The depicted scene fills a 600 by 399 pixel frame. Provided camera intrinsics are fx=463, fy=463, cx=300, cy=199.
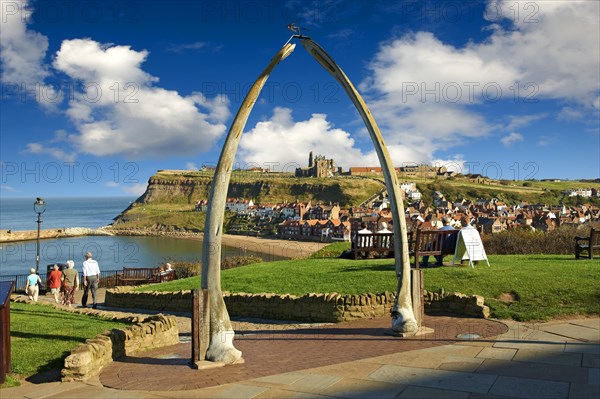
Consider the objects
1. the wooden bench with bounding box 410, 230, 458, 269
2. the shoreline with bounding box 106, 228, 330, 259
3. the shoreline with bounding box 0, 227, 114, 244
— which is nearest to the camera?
the wooden bench with bounding box 410, 230, 458, 269

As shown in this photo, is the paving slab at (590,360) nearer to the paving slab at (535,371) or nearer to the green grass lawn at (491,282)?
the paving slab at (535,371)

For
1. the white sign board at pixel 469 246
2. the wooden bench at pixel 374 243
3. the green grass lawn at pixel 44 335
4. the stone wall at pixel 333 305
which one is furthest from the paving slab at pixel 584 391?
the wooden bench at pixel 374 243

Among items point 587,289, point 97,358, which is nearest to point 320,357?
point 97,358

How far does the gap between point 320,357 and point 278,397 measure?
186 centimetres

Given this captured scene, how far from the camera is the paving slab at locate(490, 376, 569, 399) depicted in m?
4.79

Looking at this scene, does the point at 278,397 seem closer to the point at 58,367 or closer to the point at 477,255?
the point at 58,367

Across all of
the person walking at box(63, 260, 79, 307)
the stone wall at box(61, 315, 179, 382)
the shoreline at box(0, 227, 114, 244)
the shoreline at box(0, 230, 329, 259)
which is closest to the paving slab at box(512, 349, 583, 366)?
the stone wall at box(61, 315, 179, 382)

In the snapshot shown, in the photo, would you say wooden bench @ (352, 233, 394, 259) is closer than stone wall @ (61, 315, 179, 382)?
No

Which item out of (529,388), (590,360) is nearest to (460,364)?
(529,388)

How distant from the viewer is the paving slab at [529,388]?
188 inches

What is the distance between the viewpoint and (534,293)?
961cm

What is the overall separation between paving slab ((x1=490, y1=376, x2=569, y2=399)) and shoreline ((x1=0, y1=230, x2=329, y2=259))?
184ft

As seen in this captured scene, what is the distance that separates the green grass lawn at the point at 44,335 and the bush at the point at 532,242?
50.5ft

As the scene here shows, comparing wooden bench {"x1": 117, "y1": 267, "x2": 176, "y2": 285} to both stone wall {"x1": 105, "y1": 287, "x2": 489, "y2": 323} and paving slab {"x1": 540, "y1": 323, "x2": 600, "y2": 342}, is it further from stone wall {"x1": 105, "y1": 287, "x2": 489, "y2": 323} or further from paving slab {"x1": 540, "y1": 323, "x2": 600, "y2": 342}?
paving slab {"x1": 540, "y1": 323, "x2": 600, "y2": 342}
